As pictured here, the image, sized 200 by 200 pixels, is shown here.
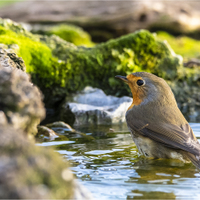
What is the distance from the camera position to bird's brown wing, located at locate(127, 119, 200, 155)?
13.9 feet

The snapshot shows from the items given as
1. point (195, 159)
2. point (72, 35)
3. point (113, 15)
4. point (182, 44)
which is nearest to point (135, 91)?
point (195, 159)

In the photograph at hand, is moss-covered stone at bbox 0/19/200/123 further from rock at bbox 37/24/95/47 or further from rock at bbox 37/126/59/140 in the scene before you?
rock at bbox 37/24/95/47

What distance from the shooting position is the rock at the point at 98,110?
6.94 meters

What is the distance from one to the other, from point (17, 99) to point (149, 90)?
9.04 feet

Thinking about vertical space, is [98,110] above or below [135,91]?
below

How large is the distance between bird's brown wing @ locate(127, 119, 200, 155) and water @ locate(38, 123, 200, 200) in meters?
0.25

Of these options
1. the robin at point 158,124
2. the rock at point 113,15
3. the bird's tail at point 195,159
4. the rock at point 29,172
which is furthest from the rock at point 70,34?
the rock at point 29,172

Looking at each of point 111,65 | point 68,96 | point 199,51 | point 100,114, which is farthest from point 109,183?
point 199,51

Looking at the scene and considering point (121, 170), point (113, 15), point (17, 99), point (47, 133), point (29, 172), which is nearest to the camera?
point (29, 172)

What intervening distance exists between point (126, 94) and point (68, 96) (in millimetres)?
1409

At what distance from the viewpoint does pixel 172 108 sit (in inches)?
189

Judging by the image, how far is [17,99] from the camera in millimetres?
2660

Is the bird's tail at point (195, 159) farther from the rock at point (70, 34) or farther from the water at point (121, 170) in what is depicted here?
the rock at point (70, 34)

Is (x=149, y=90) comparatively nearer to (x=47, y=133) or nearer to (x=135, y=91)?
(x=135, y=91)
